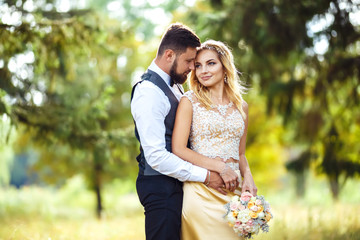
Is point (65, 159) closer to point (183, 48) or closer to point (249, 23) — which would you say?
point (249, 23)

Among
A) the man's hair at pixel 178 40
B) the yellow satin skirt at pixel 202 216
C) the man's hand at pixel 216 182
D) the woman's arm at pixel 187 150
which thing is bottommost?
the yellow satin skirt at pixel 202 216

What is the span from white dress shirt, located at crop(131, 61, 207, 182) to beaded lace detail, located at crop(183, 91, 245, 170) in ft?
0.82

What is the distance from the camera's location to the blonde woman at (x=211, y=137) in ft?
9.78

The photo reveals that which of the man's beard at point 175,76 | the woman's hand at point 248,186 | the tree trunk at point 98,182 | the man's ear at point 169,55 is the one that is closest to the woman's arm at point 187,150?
the woman's hand at point 248,186

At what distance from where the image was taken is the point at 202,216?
297cm

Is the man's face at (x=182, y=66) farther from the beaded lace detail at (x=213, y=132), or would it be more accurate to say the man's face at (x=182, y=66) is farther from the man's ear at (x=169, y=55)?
the beaded lace detail at (x=213, y=132)

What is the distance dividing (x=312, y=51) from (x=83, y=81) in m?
7.37

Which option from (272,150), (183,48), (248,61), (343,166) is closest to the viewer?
(183,48)

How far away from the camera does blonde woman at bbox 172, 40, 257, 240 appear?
2980mm

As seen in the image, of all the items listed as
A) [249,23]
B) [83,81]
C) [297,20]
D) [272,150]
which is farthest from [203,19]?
[272,150]

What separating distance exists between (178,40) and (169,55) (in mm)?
136

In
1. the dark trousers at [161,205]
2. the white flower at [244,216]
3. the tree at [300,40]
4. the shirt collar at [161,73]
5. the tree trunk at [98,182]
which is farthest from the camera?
the tree trunk at [98,182]

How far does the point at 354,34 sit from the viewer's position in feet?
21.7

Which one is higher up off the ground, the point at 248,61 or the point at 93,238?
the point at 248,61
